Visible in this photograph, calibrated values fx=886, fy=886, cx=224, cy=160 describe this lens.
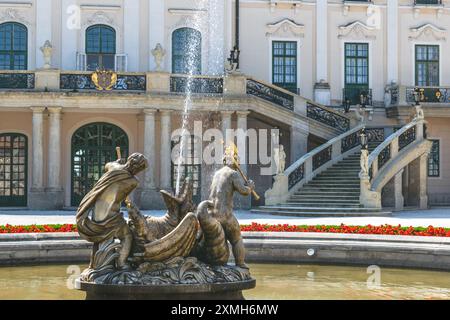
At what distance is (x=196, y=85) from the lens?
101 ft

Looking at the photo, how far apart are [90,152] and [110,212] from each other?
21.3m

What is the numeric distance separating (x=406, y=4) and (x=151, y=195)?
1420 centimetres

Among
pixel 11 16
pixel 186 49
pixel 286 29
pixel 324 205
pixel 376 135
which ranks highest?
pixel 11 16

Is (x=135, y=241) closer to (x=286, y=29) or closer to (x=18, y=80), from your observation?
(x=18, y=80)

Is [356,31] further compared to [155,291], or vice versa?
[356,31]

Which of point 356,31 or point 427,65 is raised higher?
point 356,31

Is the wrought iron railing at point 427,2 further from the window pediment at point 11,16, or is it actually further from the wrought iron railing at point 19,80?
the wrought iron railing at point 19,80

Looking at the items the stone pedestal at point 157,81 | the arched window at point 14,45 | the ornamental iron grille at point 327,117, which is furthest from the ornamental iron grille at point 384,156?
the arched window at point 14,45

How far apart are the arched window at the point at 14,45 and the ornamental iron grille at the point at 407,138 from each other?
14.2 metres

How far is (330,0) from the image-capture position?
118 feet

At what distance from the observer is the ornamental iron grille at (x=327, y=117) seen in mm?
32156

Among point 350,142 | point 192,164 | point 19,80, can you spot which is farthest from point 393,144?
point 19,80

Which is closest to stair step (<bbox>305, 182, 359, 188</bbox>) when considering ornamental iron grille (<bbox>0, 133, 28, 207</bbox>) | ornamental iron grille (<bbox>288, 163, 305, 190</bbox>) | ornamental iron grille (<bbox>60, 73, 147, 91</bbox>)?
ornamental iron grille (<bbox>288, 163, 305, 190</bbox>)
